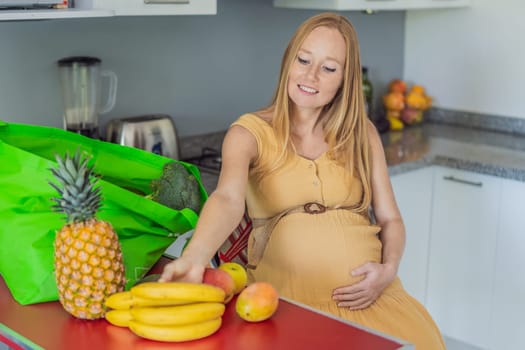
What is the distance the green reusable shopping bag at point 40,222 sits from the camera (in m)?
1.59

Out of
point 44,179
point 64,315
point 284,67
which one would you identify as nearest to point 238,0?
point 284,67

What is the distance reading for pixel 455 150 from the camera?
3236 millimetres

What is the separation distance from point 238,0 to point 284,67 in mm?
1117

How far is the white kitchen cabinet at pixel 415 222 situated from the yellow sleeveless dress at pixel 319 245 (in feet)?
3.38

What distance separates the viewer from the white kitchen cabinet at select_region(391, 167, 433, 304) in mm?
3094

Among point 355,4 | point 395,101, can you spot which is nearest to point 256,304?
point 355,4

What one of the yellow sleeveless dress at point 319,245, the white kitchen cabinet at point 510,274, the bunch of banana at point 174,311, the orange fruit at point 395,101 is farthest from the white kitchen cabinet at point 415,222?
the bunch of banana at point 174,311

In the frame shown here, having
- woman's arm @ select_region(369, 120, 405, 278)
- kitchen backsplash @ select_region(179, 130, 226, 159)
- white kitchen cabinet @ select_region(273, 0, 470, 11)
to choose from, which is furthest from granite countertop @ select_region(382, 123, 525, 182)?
woman's arm @ select_region(369, 120, 405, 278)

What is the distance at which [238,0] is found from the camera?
10.1ft

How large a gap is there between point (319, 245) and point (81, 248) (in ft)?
2.35

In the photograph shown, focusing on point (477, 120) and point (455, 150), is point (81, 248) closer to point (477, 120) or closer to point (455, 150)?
point (455, 150)

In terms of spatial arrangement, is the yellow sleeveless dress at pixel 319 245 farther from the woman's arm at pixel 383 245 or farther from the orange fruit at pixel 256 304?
the orange fruit at pixel 256 304

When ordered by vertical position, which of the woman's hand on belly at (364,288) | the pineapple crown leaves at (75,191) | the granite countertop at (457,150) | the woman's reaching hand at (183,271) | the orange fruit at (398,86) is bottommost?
the woman's hand on belly at (364,288)

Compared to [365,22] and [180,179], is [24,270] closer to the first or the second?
[180,179]
